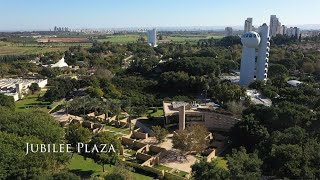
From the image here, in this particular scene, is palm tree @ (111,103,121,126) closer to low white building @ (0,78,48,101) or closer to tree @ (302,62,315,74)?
low white building @ (0,78,48,101)

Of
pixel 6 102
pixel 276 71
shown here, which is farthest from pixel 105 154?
pixel 276 71

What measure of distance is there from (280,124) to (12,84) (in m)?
48.1

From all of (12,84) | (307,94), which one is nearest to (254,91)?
(307,94)

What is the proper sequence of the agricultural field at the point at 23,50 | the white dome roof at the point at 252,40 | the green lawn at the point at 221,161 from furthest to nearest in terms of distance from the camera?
the agricultural field at the point at 23,50 < the white dome roof at the point at 252,40 < the green lawn at the point at 221,161

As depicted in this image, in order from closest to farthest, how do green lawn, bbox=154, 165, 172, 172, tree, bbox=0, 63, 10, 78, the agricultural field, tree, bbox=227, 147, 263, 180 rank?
tree, bbox=227, 147, 263, 180
green lawn, bbox=154, 165, 172, 172
tree, bbox=0, 63, 10, 78
the agricultural field

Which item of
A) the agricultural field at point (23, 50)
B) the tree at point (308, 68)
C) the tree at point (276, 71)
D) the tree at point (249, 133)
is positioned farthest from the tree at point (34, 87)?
the agricultural field at point (23, 50)

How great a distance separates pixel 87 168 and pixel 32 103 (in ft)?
83.4

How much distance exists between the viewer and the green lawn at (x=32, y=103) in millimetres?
46556

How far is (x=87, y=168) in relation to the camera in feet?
92.4

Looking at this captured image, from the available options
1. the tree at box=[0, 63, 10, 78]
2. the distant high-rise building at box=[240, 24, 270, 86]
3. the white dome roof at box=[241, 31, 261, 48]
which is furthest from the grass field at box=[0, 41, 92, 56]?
the white dome roof at box=[241, 31, 261, 48]

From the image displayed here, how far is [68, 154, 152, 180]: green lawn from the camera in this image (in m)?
27.2

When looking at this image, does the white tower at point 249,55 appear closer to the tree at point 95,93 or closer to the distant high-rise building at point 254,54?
the distant high-rise building at point 254,54

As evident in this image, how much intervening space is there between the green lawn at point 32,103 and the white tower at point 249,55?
2949 centimetres

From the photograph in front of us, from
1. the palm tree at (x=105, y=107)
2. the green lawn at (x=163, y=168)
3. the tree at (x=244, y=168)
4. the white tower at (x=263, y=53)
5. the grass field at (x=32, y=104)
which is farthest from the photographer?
the white tower at (x=263, y=53)
